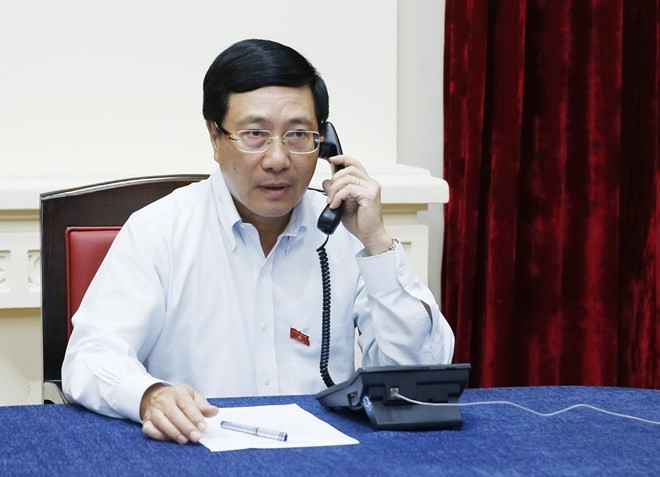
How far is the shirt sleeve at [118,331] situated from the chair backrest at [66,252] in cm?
10

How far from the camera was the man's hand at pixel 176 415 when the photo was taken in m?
1.34

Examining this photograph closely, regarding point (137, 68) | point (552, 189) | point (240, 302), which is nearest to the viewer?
point (240, 302)

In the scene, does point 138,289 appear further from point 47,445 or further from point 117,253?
point 47,445

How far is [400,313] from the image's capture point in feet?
6.34

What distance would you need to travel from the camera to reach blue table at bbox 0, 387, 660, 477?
1226 mm

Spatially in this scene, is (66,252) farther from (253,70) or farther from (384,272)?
(384,272)

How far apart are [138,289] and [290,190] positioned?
379 mm

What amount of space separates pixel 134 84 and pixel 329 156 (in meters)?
0.88

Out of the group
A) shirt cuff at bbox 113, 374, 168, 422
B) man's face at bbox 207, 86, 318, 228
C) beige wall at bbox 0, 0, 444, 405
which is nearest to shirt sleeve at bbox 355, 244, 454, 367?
man's face at bbox 207, 86, 318, 228

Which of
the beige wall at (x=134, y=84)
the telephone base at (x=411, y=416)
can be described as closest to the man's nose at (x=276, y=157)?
the telephone base at (x=411, y=416)

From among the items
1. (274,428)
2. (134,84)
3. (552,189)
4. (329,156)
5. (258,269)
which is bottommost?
(274,428)

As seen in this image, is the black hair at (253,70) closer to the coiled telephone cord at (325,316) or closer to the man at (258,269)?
the man at (258,269)

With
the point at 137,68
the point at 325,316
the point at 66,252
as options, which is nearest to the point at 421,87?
the point at 137,68

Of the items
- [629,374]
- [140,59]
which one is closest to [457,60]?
[140,59]
